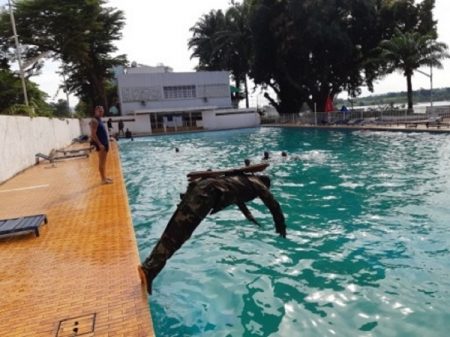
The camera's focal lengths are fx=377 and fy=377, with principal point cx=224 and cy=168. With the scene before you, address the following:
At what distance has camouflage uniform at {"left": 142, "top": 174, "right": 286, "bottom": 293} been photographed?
3334mm

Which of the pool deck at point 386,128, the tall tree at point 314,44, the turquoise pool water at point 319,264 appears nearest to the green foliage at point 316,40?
the tall tree at point 314,44

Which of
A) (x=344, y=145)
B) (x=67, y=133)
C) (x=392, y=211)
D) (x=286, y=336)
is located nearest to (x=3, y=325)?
(x=286, y=336)

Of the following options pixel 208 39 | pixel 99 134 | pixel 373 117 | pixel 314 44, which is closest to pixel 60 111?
pixel 208 39

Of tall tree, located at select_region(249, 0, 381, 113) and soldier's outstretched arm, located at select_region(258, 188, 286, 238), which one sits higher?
tall tree, located at select_region(249, 0, 381, 113)

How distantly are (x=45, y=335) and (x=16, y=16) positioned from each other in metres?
42.1

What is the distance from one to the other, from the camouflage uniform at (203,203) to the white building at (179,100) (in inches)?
1529

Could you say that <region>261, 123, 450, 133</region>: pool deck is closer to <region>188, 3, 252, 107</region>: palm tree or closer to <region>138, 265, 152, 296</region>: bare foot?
<region>188, 3, 252, 107</region>: palm tree

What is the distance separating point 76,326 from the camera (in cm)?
305

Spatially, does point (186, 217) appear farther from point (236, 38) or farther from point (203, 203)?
point (236, 38)

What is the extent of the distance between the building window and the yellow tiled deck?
37.2 m

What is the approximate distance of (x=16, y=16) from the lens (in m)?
36.9

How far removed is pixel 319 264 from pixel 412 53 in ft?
89.3

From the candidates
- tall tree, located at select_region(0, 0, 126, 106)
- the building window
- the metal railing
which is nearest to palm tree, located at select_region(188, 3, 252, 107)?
the building window

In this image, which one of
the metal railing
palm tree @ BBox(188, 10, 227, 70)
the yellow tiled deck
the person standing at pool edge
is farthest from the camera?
palm tree @ BBox(188, 10, 227, 70)
